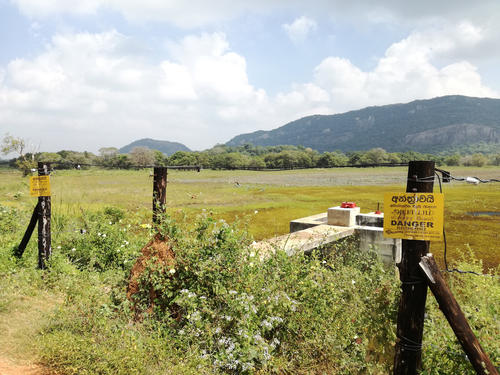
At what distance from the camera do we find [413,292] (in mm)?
2994

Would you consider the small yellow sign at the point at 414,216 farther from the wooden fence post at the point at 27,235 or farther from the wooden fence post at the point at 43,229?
the wooden fence post at the point at 27,235

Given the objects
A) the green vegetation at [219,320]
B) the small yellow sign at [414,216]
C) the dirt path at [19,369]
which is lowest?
the dirt path at [19,369]

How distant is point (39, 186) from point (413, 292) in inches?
244

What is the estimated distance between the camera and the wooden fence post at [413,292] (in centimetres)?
298

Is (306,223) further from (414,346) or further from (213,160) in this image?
(213,160)

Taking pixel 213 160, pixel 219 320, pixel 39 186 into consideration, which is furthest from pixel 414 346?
pixel 213 160

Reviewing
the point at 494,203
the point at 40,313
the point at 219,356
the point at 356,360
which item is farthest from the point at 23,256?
the point at 494,203

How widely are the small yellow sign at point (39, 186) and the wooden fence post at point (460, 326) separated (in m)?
6.18

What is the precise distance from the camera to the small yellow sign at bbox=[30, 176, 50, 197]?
6.17 m

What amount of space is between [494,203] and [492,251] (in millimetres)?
17243

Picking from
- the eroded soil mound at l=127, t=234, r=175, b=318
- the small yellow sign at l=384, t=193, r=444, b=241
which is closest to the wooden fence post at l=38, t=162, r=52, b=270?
the eroded soil mound at l=127, t=234, r=175, b=318

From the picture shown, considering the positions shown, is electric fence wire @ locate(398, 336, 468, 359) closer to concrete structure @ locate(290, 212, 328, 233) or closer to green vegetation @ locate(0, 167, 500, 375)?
green vegetation @ locate(0, 167, 500, 375)

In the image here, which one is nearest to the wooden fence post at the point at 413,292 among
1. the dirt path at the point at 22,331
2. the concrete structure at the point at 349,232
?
the dirt path at the point at 22,331

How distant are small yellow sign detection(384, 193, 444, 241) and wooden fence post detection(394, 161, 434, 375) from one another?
71mm
